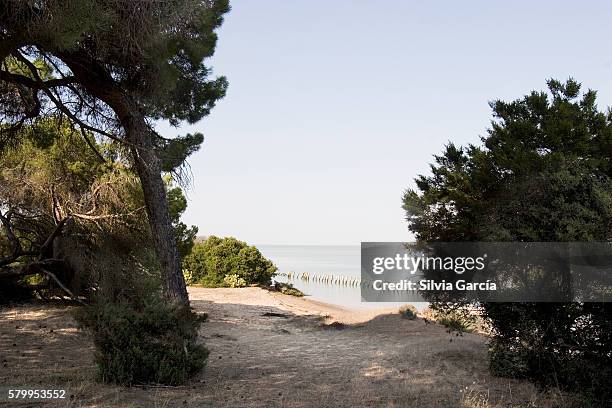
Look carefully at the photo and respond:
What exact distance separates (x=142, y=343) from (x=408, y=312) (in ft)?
30.3

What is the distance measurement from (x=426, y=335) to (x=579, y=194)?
6568 mm

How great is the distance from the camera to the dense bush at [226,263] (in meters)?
24.5

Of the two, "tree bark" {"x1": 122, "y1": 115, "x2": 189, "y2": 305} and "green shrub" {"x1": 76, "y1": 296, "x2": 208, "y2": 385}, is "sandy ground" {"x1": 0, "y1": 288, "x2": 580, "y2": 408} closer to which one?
"green shrub" {"x1": 76, "y1": 296, "x2": 208, "y2": 385}

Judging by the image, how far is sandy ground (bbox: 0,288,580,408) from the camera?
6203mm

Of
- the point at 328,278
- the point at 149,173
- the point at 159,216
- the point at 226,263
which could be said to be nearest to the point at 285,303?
the point at 226,263

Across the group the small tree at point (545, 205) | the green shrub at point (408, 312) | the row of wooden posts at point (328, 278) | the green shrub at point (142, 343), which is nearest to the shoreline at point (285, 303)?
the green shrub at point (408, 312)

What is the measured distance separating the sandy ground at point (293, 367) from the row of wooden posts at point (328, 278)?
21.5 m

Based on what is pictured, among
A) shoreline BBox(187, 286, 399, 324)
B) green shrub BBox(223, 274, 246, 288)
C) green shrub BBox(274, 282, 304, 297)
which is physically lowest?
shoreline BBox(187, 286, 399, 324)

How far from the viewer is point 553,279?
6.53 m

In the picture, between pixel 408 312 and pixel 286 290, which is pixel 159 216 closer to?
pixel 408 312

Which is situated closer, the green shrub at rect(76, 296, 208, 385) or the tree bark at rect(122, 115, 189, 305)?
the green shrub at rect(76, 296, 208, 385)

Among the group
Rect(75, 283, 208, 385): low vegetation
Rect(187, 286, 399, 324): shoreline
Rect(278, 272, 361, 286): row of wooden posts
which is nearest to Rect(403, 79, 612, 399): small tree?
Rect(75, 283, 208, 385): low vegetation

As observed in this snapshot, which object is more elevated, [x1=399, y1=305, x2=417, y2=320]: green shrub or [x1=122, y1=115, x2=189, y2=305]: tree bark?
[x1=122, y1=115, x2=189, y2=305]: tree bark

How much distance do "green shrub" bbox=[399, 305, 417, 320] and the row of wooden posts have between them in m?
19.8
